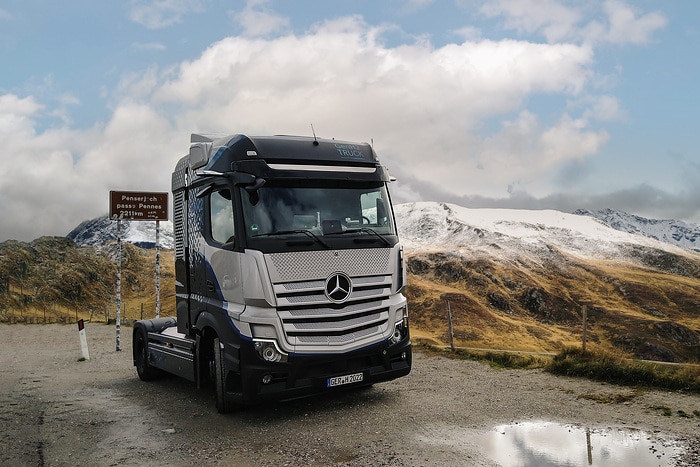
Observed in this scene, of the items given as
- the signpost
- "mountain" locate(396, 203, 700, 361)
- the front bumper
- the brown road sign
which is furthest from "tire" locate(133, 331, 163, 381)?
"mountain" locate(396, 203, 700, 361)

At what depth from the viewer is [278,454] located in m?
6.96

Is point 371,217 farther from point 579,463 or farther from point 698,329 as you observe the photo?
point 698,329

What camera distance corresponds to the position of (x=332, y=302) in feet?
27.4

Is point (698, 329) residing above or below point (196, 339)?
below

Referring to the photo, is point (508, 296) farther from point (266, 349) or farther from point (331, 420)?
point (266, 349)

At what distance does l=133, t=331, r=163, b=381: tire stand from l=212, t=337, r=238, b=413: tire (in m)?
3.97

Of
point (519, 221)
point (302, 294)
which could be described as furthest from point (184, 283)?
point (519, 221)

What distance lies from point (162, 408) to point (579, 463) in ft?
21.3

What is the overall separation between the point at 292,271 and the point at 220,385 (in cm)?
209

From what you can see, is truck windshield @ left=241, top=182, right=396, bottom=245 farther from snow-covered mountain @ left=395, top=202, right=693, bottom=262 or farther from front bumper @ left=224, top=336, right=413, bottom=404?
snow-covered mountain @ left=395, top=202, right=693, bottom=262

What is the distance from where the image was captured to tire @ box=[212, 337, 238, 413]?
865cm

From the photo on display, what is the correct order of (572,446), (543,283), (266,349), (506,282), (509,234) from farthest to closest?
(509,234) → (543,283) → (506,282) → (266,349) → (572,446)

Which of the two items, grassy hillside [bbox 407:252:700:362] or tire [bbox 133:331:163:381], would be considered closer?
tire [bbox 133:331:163:381]

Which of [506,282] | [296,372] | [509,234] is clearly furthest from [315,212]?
[509,234]
